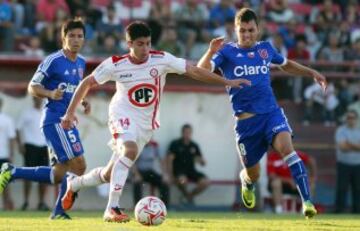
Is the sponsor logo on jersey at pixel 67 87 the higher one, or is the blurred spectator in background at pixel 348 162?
Answer: the sponsor logo on jersey at pixel 67 87

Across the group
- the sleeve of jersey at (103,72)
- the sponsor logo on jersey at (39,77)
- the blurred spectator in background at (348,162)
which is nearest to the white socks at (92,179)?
the sleeve of jersey at (103,72)

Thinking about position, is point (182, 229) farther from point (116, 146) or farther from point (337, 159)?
point (337, 159)

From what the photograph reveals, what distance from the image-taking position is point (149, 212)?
12.6 metres

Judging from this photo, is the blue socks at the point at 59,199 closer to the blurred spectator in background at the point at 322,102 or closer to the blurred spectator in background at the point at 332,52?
the blurred spectator in background at the point at 322,102

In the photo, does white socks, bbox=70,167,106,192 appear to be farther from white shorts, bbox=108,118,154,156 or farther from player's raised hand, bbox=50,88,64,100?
player's raised hand, bbox=50,88,64,100

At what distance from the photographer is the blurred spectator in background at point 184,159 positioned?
22.4 m

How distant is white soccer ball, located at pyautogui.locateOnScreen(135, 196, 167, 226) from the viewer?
12625mm

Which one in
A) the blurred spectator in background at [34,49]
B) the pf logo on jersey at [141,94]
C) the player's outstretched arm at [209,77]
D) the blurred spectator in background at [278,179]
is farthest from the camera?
the blurred spectator in background at [278,179]

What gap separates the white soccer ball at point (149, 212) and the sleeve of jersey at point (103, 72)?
165 centimetres

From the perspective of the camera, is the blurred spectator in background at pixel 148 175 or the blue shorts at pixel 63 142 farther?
the blurred spectator in background at pixel 148 175

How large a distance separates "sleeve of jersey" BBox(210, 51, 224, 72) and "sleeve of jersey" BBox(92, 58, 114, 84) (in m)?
1.69

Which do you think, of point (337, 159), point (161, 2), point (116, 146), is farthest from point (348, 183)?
point (116, 146)

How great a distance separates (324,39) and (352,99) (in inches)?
87.5

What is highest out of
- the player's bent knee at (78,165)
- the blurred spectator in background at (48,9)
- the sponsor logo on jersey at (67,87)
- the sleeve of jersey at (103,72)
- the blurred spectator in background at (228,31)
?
the blurred spectator in background at (48,9)
